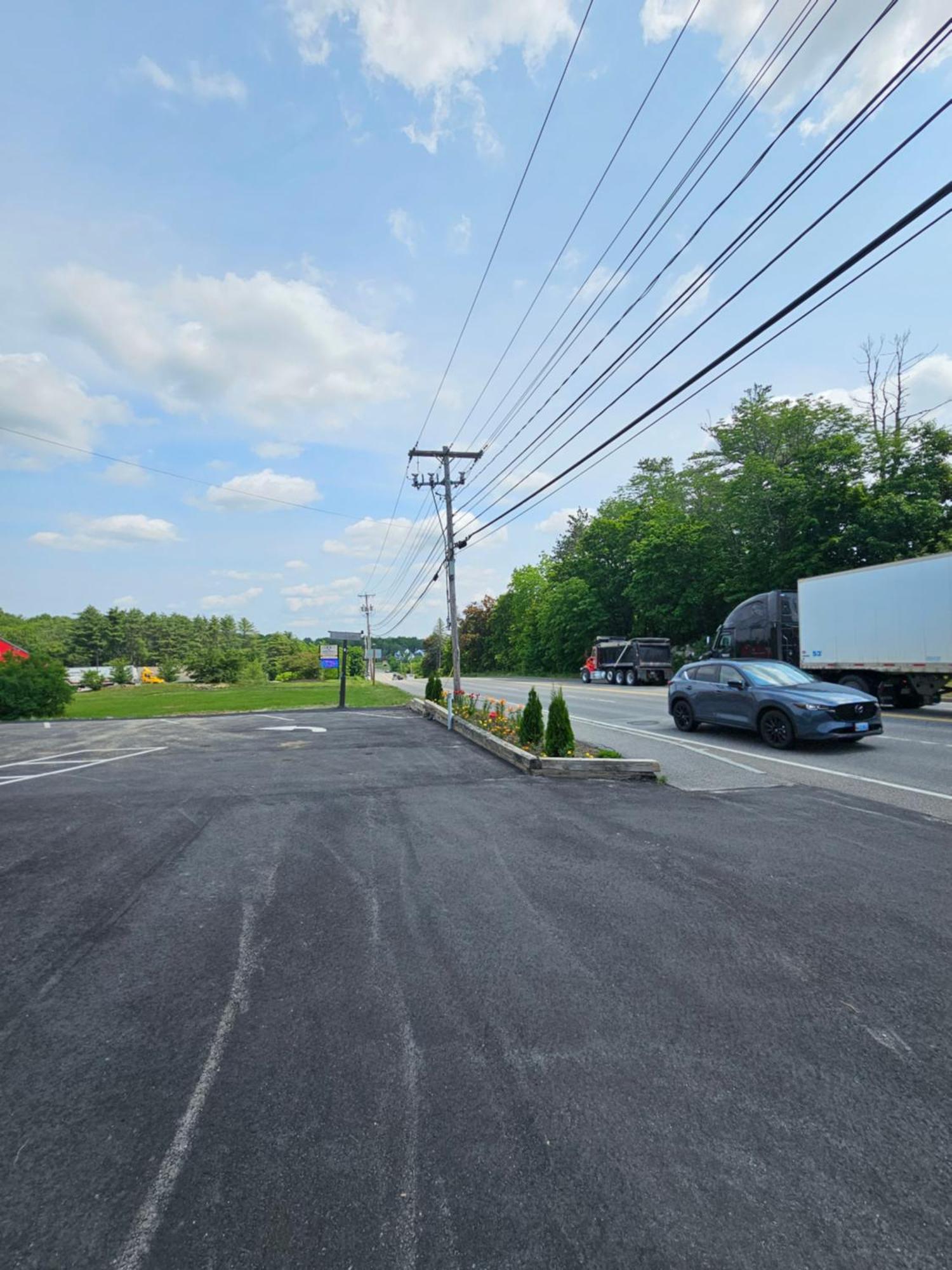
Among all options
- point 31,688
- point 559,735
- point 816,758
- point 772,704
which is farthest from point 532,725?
point 31,688

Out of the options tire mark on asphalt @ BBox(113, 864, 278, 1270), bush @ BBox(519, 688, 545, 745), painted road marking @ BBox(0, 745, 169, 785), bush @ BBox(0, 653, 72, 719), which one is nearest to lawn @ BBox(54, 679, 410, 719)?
bush @ BBox(0, 653, 72, 719)

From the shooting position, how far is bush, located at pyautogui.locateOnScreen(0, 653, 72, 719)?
71.3 feet

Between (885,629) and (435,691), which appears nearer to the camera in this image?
(885,629)

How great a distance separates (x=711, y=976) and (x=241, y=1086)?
2.37 meters

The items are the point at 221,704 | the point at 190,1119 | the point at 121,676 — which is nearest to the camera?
the point at 190,1119

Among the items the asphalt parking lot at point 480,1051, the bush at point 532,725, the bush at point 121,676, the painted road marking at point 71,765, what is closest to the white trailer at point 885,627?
the bush at point 532,725

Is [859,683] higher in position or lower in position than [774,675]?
lower

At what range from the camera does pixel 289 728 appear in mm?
15773

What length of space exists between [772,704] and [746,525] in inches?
1091

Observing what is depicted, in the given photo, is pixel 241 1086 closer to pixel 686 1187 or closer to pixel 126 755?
pixel 686 1187

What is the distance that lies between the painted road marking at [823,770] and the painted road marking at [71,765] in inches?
409

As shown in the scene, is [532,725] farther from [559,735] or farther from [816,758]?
[816,758]

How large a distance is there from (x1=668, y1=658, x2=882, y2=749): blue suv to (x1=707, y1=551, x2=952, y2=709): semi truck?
440 centimetres

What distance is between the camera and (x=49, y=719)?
21234 mm
